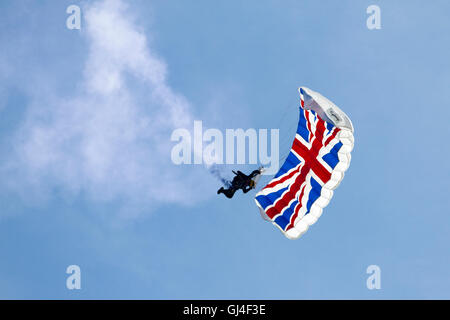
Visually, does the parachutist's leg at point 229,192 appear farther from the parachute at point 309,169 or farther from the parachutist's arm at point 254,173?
the parachute at point 309,169

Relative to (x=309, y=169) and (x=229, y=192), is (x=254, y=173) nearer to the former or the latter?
(x=229, y=192)

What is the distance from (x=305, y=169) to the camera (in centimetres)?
3341

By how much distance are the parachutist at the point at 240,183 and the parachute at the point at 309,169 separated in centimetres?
102

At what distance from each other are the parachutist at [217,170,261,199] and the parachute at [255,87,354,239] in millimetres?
1021

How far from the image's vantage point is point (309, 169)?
109 feet

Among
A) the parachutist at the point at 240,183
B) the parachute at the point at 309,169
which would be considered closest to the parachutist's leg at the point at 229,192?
the parachutist at the point at 240,183

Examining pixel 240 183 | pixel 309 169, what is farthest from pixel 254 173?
pixel 309 169

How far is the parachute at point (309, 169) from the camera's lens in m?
30.7

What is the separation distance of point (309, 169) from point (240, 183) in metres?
4.24

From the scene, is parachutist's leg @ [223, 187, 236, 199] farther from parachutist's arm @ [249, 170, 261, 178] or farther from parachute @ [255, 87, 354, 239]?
parachute @ [255, 87, 354, 239]
